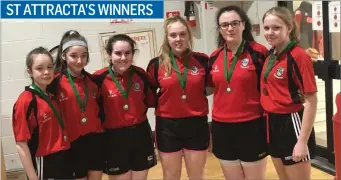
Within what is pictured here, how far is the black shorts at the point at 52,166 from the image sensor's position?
2251 millimetres

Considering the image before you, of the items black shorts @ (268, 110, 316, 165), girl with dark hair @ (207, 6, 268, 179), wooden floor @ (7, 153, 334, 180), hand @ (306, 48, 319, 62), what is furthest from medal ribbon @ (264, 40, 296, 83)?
hand @ (306, 48, 319, 62)

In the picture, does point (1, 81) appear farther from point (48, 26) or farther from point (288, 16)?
point (288, 16)

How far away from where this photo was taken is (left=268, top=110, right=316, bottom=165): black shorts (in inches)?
87.5

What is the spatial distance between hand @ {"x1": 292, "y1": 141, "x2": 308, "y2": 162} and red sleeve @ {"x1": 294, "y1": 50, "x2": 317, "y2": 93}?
297 millimetres

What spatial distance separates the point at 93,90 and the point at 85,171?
511mm

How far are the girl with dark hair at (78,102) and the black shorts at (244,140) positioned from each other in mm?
788

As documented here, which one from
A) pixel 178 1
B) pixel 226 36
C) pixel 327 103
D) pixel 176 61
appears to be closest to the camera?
pixel 226 36

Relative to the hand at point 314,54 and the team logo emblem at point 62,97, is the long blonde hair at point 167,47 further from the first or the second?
the hand at point 314,54

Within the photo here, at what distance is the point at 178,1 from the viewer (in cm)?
439

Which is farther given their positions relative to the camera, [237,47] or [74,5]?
[74,5]

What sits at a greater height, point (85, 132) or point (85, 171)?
point (85, 132)

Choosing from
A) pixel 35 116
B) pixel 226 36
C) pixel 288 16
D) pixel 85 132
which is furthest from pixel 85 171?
pixel 288 16

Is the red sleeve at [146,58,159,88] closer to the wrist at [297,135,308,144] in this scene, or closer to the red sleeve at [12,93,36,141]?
the red sleeve at [12,93,36,141]

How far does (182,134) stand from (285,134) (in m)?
0.66
